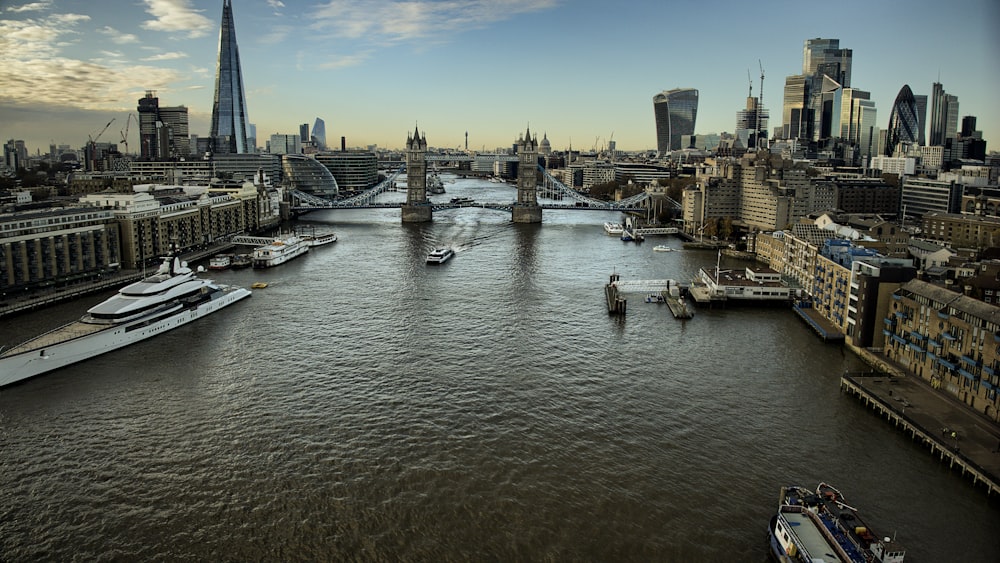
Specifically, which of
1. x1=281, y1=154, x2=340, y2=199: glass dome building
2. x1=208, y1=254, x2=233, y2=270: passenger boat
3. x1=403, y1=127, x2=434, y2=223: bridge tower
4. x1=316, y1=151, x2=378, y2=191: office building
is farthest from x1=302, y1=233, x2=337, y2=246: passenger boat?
x1=316, y1=151, x2=378, y2=191: office building

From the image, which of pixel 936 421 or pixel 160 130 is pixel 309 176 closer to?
pixel 160 130

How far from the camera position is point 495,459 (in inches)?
365

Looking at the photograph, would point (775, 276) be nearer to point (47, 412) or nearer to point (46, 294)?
point (47, 412)

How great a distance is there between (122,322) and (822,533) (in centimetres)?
1297

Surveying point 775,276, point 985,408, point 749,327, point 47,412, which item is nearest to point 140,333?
point 47,412

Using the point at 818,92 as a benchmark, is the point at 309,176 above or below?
below

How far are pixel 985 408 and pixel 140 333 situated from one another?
15132 millimetres

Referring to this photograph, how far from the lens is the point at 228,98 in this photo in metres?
56.6

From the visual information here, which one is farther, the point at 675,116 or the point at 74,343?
the point at 675,116

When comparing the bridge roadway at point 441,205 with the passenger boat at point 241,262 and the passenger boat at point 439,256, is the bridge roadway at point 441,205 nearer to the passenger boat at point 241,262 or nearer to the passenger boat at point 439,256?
the passenger boat at point 439,256

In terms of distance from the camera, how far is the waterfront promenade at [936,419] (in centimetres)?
885

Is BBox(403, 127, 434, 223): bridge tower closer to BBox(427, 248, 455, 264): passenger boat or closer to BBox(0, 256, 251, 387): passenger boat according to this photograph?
BBox(427, 248, 455, 264): passenger boat

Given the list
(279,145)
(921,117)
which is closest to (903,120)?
(921,117)

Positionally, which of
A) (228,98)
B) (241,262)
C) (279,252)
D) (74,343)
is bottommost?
(74,343)
